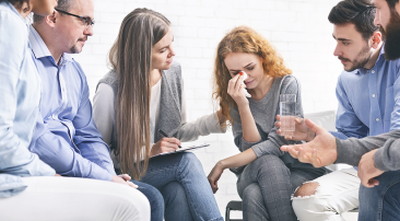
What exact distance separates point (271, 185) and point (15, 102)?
1226 millimetres

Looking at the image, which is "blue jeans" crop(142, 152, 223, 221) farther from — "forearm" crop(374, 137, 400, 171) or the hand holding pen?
Result: "forearm" crop(374, 137, 400, 171)

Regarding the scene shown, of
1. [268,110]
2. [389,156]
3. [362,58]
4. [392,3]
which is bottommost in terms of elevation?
[268,110]

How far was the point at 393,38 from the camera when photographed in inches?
78.9

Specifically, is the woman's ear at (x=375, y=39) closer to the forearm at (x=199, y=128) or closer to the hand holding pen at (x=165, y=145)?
the forearm at (x=199, y=128)

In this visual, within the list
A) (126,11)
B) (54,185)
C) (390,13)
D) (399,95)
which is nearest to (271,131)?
(399,95)

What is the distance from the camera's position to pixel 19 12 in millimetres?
1489

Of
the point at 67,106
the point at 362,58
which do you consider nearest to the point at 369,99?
the point at 362,58

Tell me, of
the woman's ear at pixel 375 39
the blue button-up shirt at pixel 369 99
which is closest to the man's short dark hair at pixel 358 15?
the woman's ear at pixel 375 39

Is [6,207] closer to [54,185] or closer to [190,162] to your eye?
[54,185]

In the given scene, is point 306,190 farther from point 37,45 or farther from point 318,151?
point 37,45

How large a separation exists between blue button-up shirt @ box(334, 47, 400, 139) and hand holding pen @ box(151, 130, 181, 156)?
2.30 ft

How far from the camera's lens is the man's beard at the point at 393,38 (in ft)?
6.35

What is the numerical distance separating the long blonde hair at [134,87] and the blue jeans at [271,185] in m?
0.46

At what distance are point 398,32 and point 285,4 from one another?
6.69 ft
